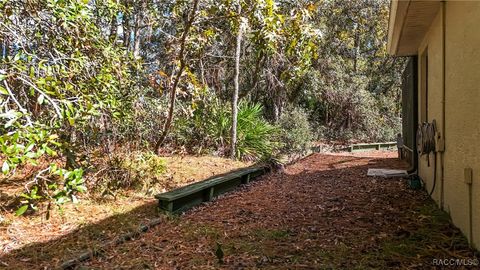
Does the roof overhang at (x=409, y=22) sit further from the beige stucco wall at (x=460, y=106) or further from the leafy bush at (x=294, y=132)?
the leafy bush at (x=294, y=132)

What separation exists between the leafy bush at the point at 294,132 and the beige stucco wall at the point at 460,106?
28.3 feet

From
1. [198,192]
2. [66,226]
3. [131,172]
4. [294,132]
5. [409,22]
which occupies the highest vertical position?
[409,22]

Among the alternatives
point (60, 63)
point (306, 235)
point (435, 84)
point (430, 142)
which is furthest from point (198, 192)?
point (435, 84)

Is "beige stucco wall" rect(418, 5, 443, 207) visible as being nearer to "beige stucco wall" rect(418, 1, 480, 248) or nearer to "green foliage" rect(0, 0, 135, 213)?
"beige stucco wall" rect(418, 1, 480, 248)

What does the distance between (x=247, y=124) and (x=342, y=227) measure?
740cm

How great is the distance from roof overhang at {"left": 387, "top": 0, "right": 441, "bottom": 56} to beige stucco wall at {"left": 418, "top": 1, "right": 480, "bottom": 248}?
22cm

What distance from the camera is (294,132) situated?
14.2 m

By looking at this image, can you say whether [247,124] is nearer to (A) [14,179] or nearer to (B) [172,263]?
(A) [14,179]

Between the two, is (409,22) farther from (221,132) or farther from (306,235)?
(221,132)

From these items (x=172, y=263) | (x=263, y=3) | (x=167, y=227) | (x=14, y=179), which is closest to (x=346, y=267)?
(x=172, y=263)

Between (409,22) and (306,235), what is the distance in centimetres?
347

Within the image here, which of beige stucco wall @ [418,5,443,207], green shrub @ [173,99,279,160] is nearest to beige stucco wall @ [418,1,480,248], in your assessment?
beige stucco wall @ [418,5,443,207]

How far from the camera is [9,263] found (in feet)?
12.6

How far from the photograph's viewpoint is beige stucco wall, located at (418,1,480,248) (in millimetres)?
3334
